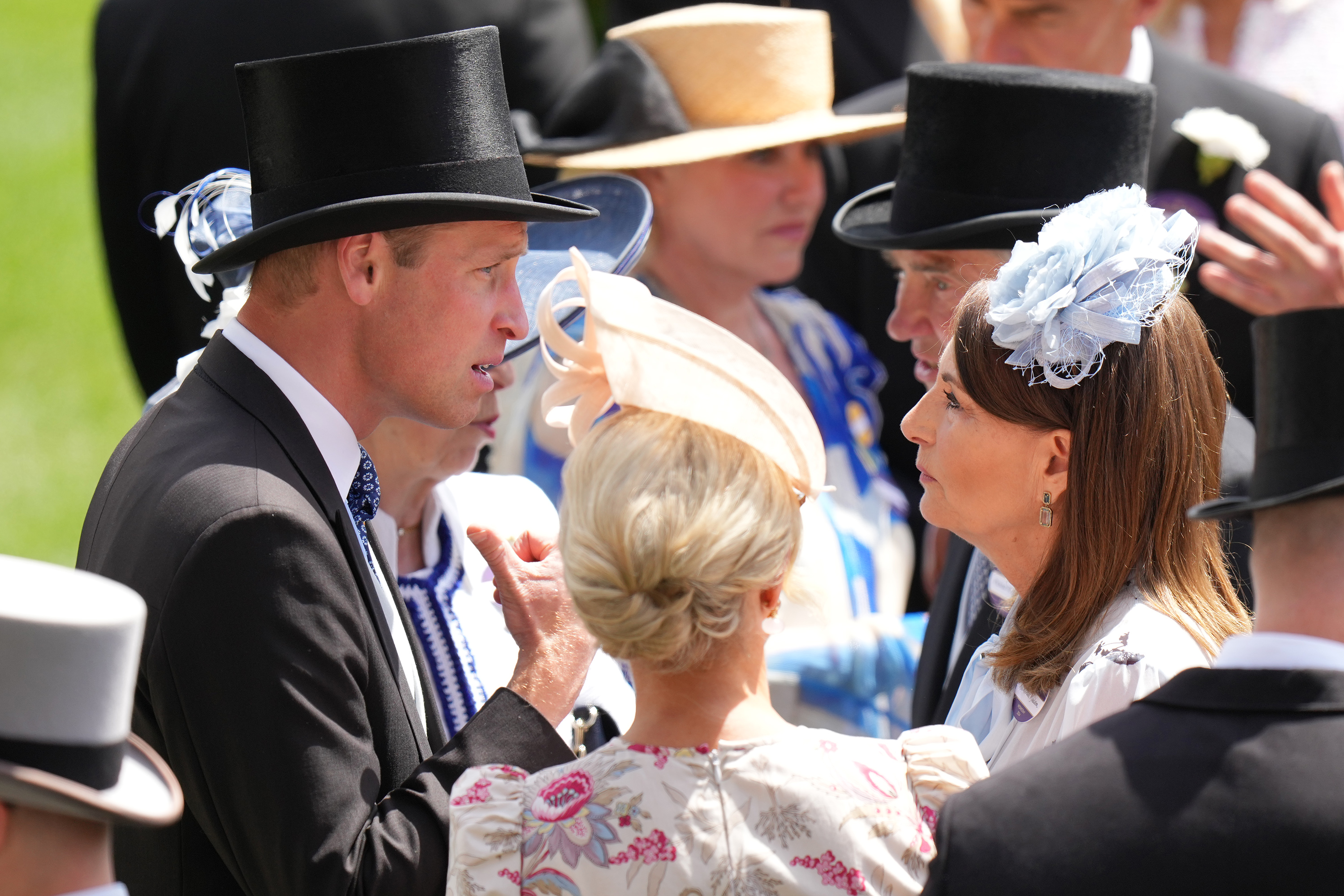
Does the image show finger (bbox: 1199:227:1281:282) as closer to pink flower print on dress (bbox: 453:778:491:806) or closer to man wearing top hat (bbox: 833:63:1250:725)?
pink flower print on dress (bbox: 453:778:491:806)

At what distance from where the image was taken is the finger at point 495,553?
2.20m

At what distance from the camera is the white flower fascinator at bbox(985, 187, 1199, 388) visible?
2293 mm

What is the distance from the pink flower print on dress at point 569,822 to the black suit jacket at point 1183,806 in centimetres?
42

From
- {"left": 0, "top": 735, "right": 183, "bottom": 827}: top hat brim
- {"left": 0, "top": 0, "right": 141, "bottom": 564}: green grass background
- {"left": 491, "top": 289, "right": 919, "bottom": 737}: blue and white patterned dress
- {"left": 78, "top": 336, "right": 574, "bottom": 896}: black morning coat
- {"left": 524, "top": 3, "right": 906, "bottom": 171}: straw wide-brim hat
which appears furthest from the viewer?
{"left": 0, "top": 0, "right": 141, "bottom": 564}: green grass background

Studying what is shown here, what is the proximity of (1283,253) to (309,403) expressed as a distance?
5.04ft

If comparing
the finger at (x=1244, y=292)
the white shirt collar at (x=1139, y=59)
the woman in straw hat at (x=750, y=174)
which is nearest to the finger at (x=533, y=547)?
the finger at (x=1244, y=292)

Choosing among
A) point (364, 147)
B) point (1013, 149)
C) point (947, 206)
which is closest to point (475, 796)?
point (364, 147)

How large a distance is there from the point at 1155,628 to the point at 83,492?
6899mm

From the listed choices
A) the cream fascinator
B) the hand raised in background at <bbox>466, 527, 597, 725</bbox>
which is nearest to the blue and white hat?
the hand raised in background at <bbox>466, 527, 597, 725</bbox>

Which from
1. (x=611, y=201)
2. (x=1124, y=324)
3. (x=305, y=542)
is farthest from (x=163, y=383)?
(x=1124, y=324)

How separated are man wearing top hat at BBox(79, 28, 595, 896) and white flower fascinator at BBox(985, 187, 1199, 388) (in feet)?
2.71

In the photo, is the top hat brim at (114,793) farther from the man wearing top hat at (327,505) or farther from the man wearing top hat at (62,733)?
the man wearing top hat at (327,505)

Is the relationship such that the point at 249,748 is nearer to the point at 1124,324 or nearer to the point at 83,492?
the point at 1124,324

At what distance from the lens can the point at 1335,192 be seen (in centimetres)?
165
